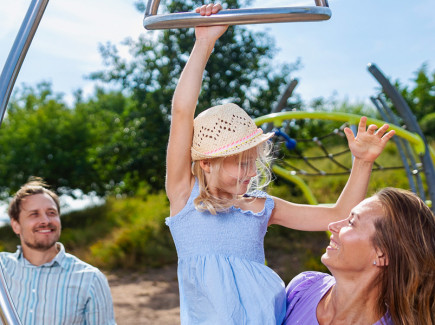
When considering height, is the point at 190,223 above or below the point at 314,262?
above

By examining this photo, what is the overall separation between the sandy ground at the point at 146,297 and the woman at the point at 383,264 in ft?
17.3

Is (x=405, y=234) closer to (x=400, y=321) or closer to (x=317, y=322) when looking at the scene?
(x=400, y=321)

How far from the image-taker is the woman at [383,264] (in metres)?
1.48

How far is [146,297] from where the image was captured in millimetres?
7902

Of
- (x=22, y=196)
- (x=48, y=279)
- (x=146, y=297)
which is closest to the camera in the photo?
(x=48, y=279)

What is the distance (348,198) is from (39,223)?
145 centimetres

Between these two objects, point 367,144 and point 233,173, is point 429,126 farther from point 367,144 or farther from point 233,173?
point 233,173

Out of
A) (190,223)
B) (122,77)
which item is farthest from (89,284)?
(122,77)

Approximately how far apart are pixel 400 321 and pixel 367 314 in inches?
4.0

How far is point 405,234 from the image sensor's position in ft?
4.89

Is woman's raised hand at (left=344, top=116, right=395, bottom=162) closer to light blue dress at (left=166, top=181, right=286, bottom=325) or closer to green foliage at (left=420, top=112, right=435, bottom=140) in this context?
light blue dress at (left=166, top=181, right=286, bottom=325)

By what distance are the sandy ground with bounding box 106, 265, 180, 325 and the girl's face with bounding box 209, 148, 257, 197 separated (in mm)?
5243

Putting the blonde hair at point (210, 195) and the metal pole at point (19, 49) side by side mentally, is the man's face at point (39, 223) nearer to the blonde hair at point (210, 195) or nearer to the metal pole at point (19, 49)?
the metal pole at point (19, 49)

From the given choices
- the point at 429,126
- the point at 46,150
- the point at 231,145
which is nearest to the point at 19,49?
the point at 231,145
